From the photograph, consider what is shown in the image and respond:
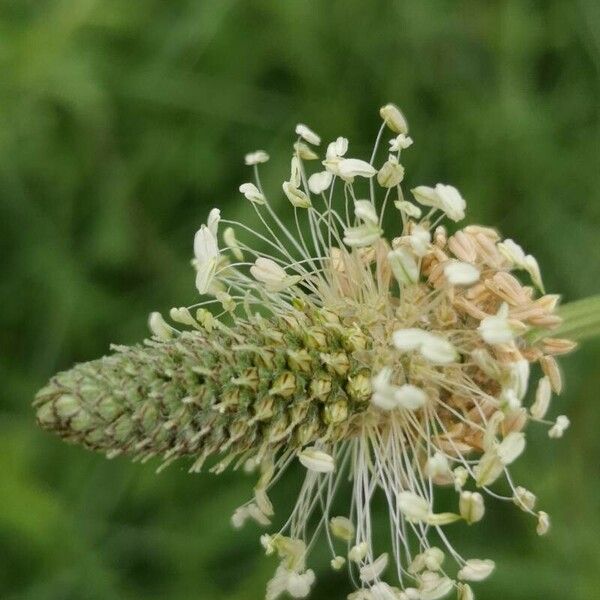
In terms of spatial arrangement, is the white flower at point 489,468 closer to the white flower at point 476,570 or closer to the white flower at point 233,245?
the white flower at point 476,570

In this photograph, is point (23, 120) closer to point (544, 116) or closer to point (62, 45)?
point (62, 45)

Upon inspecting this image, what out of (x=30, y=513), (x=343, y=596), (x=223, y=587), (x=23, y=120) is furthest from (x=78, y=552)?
(x=23, y=120)

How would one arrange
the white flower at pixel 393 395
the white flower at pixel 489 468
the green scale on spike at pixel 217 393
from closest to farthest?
the green scale on spike at pixel 217 393 < the white flower at pixel 393 395 < the white flower at pixel 489 468

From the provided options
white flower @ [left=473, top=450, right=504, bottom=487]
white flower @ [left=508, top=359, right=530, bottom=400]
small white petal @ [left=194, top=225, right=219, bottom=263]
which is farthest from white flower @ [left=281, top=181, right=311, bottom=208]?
white flower @ [left=473, top=450, right=504, bottom=487]

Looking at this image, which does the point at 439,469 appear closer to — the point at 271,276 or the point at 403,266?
the point at 403,266

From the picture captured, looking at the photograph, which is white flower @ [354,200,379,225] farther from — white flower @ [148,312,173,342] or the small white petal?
white flower @ [148,312,173,342]

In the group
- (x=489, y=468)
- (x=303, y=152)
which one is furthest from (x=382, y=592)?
(x=303, y=152)

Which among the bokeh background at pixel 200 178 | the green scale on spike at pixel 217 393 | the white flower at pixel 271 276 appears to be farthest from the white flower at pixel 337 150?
the bokeh background at pixel 200 178
